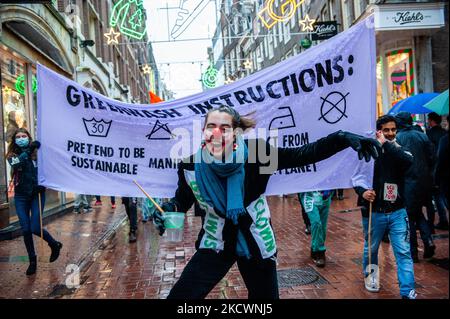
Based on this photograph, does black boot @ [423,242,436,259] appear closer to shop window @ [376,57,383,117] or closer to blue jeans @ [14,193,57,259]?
blue jeans @ [14,193,57,259]

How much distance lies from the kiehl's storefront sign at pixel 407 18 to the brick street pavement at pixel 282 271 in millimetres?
8717

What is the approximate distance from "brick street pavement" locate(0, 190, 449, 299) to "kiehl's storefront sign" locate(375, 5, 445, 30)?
872 centimetres

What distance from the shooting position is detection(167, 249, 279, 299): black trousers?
2.72 metres

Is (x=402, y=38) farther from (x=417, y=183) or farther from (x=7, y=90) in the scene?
(x=7, y=90)

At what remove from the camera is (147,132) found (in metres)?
4.41

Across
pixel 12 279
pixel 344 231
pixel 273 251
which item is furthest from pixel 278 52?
pixel 273 251

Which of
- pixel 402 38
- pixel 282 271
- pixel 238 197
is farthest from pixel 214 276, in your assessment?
pixel 402 38

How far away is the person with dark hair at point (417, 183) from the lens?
18.6 feet

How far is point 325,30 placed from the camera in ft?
51.4

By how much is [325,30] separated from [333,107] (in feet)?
41.1

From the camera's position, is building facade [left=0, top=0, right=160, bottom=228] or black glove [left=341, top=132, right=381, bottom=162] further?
building facade [left=0, top=0, right=160, bottom=228]

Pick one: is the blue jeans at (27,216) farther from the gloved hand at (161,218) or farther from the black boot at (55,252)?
the gloved hand at (161,218)

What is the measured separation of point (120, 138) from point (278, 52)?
29.1m

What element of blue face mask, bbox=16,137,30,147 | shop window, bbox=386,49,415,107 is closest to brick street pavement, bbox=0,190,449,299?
blue face mask, bbox=16,137,30,147
